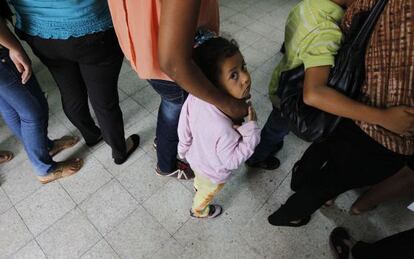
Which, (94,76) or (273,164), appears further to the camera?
(273,164)

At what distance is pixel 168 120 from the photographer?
3.96 feet

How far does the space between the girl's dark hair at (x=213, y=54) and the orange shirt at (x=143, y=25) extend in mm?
107

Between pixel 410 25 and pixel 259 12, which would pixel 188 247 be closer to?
pixel 410 25

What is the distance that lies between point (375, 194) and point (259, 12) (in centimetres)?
218

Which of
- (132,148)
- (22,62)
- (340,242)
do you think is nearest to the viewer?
(22,62)

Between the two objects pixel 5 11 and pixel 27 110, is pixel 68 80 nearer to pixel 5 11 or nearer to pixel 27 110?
pixel 27 110

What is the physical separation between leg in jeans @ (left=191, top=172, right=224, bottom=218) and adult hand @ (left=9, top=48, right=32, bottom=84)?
2.55 ft

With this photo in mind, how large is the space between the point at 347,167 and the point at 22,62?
1237 mm

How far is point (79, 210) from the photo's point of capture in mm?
1421

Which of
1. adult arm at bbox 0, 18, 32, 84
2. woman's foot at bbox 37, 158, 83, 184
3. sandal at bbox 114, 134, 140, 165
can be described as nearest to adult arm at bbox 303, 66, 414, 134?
adult arm at bbox 0, 18, 32, 84

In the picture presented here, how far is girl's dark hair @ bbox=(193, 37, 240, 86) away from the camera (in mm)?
773

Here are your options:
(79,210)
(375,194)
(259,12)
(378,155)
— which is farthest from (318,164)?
(259,12)

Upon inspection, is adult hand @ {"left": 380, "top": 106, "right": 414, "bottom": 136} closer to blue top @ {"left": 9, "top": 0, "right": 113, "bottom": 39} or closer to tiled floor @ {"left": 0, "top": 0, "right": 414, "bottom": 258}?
tiled floor @ {"left": 0, "top": 0, "right": 414, "bottom": 258}

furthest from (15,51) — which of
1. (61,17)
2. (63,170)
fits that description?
(63,170)
